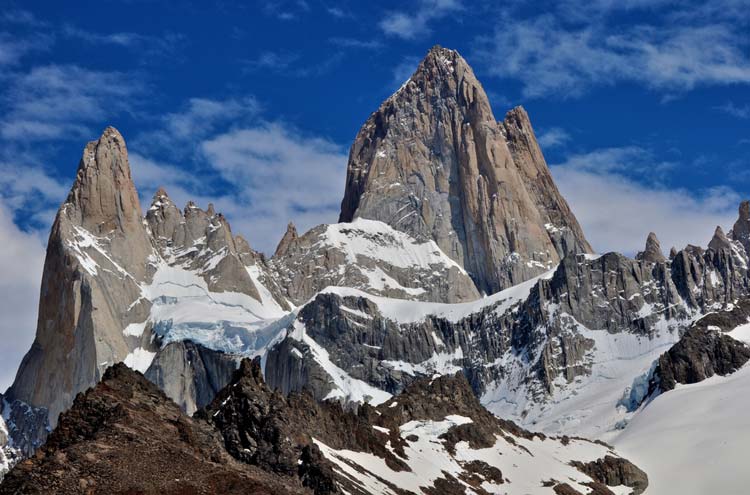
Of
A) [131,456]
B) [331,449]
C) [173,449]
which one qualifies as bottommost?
[131,456]

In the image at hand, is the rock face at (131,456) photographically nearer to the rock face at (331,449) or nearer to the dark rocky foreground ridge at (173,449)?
the dark rocky foreground ridge at (173,449)

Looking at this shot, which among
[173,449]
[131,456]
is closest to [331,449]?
[173,449]

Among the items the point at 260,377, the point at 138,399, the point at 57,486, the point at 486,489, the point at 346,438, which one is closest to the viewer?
the point at 57,486

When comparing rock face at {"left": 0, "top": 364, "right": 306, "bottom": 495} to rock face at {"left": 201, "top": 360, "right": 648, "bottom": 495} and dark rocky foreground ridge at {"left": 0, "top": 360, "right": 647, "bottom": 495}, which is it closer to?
dark rocky foreground ridge at {"left": 0, "top": 360, "right": 647, "bottom": 495}

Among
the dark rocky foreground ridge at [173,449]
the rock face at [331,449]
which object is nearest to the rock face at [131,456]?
the dark rocky foreground ridge at [173,449]

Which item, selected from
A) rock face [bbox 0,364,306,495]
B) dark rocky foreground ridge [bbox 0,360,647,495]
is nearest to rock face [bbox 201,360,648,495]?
dark rocky foreground ridge [bbox 0,360,647,495]

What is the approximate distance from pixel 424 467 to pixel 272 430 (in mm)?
57011

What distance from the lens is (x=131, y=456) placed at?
3814 inches

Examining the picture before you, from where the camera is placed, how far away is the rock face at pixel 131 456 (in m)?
92.4

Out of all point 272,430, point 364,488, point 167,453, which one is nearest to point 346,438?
point 364,488

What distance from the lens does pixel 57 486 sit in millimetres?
91250

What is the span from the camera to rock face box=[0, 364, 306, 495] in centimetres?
9244

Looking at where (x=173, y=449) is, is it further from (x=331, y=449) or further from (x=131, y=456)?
(x=331, y=449)

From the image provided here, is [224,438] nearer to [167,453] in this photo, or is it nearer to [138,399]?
[138,399]
